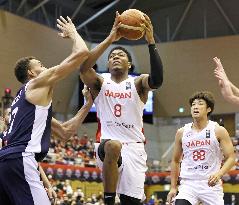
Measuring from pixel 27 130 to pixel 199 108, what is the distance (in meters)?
3.09

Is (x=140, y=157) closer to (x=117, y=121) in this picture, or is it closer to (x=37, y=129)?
(x=117, y=121)

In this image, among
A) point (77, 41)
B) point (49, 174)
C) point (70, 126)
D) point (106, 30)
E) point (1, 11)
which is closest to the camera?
point (77, 41)

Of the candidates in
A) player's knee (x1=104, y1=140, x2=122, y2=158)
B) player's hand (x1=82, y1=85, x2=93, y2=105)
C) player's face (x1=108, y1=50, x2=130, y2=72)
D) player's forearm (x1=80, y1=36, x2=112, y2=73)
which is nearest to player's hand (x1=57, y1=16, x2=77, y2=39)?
player's forearm (x1=80, y1=36, x2=112, y2=73)

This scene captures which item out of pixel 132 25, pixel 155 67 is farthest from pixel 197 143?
pixel 132 25

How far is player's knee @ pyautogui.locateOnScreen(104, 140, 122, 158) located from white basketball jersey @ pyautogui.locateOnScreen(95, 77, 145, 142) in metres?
0.39

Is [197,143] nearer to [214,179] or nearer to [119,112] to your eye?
[214,179]

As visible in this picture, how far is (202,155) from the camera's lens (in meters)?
7.38

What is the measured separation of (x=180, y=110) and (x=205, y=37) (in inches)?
183

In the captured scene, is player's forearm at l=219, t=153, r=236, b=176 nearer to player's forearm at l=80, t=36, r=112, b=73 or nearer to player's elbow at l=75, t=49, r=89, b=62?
player's forearm at l=80, t=36, r=112, b=73

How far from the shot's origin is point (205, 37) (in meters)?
31.3

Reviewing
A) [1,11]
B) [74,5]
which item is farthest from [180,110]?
[1,11]

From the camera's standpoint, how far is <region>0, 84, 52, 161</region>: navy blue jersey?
5297 millimetres

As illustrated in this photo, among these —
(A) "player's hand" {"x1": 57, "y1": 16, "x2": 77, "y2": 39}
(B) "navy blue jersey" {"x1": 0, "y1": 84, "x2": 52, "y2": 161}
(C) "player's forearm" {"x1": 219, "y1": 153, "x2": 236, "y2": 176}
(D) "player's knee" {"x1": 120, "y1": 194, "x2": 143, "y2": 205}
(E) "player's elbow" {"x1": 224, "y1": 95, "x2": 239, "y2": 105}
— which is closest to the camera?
(B) "navy blue jersey" {"x1": 0, "y1": 84, "x2": 52, "y2": 161}

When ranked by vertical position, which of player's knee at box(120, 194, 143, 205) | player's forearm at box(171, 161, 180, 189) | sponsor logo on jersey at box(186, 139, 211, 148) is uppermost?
sponsor logo on jersey at box(186, 139, 211, 148)
